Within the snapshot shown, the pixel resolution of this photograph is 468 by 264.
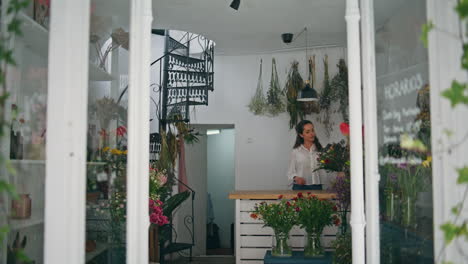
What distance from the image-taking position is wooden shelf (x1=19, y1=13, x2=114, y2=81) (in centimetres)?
225

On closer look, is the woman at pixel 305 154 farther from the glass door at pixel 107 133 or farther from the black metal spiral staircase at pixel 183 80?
the glass door at pixel 107 133

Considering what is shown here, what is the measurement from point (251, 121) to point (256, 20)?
2350 millimetres

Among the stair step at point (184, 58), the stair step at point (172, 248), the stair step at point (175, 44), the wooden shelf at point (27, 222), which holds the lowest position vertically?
the stair step at point (172, 248)

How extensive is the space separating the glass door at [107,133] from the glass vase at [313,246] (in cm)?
218

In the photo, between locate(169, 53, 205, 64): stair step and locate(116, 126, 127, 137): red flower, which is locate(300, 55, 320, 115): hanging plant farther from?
locate(116, 126, 127, 137): red flower

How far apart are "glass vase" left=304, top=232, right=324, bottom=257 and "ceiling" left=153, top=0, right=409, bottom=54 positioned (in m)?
2.62

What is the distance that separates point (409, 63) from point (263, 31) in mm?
4249

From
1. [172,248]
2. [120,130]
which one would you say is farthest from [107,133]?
[172,248]

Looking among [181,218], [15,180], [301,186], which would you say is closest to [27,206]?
[15,180]

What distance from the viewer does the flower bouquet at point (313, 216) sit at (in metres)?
4.21

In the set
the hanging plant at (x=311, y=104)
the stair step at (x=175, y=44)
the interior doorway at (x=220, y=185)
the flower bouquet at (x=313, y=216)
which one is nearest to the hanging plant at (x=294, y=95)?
the hanging plant at (x=311, y=104)

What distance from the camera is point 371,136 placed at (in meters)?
2.77

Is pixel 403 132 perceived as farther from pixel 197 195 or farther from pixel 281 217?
pixel 197 195

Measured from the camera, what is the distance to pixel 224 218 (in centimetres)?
987
